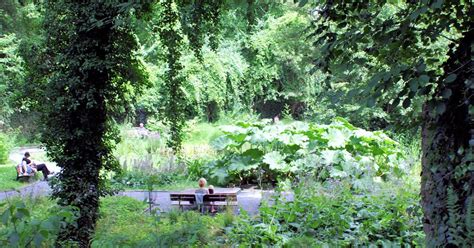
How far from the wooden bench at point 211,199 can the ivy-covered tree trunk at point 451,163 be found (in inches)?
222

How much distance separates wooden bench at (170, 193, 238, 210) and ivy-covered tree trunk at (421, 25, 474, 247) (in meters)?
5.64

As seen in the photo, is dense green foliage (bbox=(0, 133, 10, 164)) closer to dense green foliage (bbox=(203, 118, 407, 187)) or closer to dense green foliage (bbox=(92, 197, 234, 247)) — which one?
dense green foliage (bbox=(203, 118, 407, 187))

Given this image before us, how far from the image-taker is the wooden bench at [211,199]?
316 inches

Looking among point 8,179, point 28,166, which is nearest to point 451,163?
point 28,166

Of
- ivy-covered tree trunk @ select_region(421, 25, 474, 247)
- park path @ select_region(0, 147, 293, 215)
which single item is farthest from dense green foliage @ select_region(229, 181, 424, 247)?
ivy-covered tree trunk @ select_region(421, 25, 474, 247)

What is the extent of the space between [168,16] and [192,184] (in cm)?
690

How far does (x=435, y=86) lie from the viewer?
2.21 meters

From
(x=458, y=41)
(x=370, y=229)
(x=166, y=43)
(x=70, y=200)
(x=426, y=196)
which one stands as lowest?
(x=370, y=229)

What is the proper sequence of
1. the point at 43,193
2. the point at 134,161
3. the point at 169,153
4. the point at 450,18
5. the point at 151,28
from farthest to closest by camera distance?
the point at 169,153
the point at 134,161
the point at 43,193
the point at 151,28
the point at 450,18

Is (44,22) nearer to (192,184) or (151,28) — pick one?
(151,28)

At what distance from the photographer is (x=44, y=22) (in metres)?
5.53

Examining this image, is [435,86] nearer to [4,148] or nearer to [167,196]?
[167,196]

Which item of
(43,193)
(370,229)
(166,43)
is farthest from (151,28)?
(43,193)

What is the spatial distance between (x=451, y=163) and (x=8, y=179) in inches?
502
